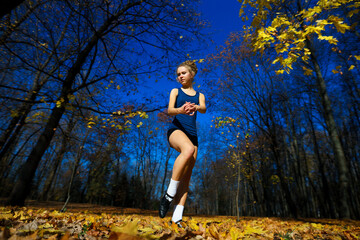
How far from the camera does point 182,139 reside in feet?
7.44

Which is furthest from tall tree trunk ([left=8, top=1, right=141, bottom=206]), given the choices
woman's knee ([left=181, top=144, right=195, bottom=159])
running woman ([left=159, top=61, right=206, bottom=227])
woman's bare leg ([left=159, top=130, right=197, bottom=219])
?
woman's knee ([left=181, top=144, right=195, bottom=159])

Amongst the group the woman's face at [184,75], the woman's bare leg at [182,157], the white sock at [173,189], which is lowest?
the white sock at [173,189]

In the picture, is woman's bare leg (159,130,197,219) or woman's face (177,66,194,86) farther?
woman's face (177,66,194,86)

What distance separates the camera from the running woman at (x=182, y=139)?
2188 mm

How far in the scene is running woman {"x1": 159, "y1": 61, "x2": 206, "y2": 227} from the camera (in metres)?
2.19

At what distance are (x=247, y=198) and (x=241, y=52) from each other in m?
22.4

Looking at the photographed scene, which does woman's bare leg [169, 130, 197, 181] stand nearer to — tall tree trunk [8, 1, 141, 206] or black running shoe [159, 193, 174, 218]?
black running shoe [159, 193, 174, 218]

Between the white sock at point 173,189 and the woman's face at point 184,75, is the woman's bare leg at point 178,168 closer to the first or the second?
the white sock at point 173,189

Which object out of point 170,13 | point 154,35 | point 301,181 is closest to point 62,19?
point 154,35

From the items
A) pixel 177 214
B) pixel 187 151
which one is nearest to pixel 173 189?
pixel 177 214

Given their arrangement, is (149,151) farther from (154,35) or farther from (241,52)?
(154,35)

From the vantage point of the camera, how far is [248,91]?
39.6 feet

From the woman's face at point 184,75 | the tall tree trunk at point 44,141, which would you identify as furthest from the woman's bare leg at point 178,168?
the tall tree trunk at point 44,141

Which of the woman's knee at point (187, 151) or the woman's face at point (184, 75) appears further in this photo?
the woman's face at point (184, 75)
